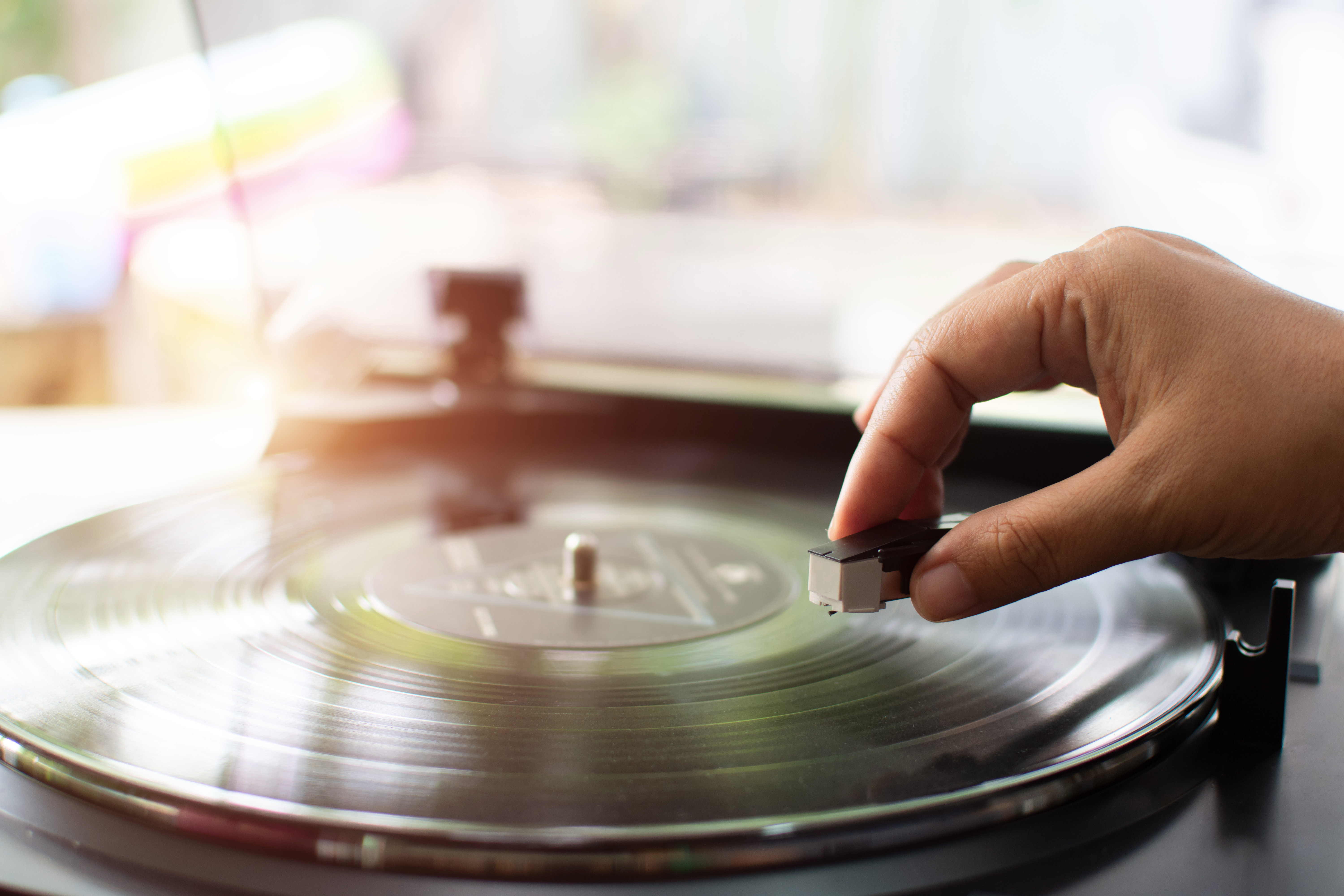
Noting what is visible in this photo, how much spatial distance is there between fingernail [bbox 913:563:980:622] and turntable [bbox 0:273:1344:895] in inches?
0.7

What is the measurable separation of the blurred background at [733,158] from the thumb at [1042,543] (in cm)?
59

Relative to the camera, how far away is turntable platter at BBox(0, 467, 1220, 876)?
1.38 feet

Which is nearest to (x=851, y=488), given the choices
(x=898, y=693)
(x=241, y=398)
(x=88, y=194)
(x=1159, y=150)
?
(x=898, y=693)

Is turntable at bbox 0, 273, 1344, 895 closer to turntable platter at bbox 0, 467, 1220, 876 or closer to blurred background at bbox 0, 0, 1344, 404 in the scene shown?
turntable platter at bbox 0, 467, 1220, 876

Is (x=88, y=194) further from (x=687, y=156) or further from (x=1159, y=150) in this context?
(x=1159, y=150)

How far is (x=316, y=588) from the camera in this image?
→ 0.73m

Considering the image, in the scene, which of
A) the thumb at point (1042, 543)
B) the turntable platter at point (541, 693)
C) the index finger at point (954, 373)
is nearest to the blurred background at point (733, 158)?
the turntable platter at point (541, 693)

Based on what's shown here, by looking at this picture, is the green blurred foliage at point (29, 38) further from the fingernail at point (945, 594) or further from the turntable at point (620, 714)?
the fingernail at point (945, 594)

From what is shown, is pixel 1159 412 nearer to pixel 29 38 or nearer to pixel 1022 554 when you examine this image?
pixel 1022 554

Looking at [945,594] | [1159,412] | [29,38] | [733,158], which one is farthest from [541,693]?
[29,38]

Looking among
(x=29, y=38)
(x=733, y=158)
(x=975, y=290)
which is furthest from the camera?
(x=29, y=38)

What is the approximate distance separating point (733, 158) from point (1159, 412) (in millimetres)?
729

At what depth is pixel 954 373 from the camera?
57cm

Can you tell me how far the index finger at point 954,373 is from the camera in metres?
0.55
